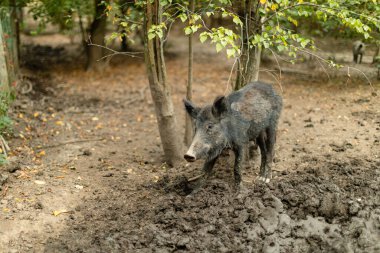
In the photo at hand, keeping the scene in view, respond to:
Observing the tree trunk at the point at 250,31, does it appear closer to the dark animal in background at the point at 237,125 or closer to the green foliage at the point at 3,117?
the dark animal in background at the point at 237,125

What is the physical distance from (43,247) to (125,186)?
1.67 metres

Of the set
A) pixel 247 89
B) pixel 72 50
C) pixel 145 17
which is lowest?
pixel 72 50

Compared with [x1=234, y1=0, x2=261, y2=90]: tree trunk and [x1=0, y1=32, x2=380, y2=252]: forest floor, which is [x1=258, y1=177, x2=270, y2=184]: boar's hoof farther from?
[x1=234, y1=0, x2=261, y2=90]: tree trunk

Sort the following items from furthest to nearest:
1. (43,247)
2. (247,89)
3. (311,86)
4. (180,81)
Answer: (180,81) < (311,86) < (247,89) < (43,247)

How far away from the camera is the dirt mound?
194 inches

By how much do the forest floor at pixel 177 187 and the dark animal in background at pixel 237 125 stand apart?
0.45m

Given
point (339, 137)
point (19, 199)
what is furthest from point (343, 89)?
point (19, 199)

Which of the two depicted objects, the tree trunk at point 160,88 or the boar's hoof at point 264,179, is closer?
the boar's hoof at point 264,179

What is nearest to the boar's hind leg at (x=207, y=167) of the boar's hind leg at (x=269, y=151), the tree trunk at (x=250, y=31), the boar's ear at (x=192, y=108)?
the boar's ear at (x=192, y=108)

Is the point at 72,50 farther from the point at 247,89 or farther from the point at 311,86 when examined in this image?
the point at 247,89

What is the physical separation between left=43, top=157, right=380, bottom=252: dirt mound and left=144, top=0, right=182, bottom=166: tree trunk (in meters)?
0.94

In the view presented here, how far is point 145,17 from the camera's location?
20.7 feet

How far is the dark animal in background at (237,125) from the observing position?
17.7 feet

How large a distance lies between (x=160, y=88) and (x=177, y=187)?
1.56 m
